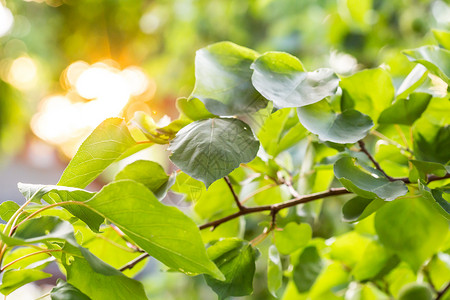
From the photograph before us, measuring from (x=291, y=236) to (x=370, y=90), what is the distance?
0.10 meters

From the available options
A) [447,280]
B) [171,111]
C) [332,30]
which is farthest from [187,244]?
[171,111]

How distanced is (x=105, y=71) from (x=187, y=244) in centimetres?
244

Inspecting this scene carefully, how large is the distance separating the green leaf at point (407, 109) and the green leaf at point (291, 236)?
8cm

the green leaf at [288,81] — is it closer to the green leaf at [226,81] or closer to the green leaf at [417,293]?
the green leaf at [226,81]

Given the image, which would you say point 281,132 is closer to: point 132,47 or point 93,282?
point 93,282

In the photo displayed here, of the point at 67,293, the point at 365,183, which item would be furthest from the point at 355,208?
the point at 67,293

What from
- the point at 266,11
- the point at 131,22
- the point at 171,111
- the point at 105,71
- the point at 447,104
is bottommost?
the point at 171,111

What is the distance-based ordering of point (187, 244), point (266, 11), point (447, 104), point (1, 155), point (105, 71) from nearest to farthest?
point (187, 244) → point (447, 104) → point (266, 11) → point (1, 155) → point (105, 71)

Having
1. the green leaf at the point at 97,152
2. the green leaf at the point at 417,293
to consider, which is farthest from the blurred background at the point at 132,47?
the green leaf at the point at 97,152

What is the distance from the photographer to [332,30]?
2.77ft

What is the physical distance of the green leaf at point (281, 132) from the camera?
0.28m

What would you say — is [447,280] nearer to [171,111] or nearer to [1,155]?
[171,111]

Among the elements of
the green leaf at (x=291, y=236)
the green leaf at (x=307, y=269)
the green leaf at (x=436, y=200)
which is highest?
the green leaf at (x=436, y=200)

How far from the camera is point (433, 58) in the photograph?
22cm
